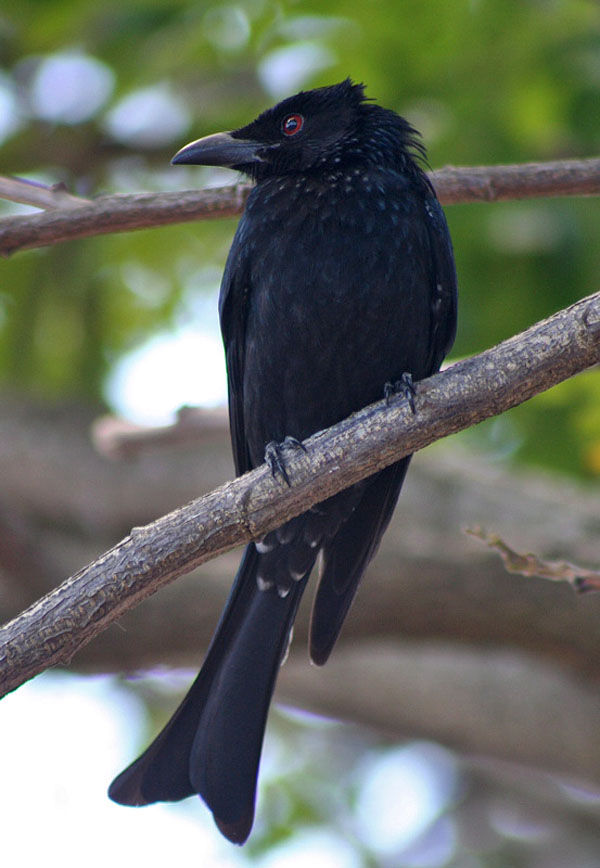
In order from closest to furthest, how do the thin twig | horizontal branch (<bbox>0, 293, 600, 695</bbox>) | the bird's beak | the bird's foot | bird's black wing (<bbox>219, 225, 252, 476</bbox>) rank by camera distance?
horizontal branch (<bbox>0, 293, 600, 695</bbox>) < the bird's foot < the thin twig < bird's black wing (<bbox>219, 225, 252, 476</bbox>) < the bird's beak

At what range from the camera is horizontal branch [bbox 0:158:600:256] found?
2867mm

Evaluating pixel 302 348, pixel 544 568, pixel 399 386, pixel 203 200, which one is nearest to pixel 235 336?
pixel 302 348

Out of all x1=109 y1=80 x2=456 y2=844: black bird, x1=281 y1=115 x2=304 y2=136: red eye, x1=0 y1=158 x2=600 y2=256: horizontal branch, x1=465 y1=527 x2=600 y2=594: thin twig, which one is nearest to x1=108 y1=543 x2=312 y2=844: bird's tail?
x1=109 y1=80 x2=456 y2=844: black bird

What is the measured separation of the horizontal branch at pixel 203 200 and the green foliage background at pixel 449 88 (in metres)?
1.05

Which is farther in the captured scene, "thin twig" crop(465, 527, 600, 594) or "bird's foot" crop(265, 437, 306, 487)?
"thin twig" crop(465, 527, 600, 594)

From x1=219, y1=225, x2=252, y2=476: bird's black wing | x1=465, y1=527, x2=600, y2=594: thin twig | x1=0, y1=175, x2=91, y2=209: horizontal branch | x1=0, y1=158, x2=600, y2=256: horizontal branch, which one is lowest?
x1=465, y1=527, x2=600, y2=594: thin twig

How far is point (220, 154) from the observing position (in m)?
3.40

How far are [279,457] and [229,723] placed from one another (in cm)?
79

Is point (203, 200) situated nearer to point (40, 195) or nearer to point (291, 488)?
point (40, 195)

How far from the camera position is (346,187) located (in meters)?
3.18

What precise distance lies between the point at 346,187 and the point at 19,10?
95.6 inches

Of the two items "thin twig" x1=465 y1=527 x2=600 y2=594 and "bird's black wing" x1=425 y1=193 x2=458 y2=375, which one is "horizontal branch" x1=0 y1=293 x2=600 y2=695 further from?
"bird's black wing" x1=425 y1=193 x2=458 y2=375

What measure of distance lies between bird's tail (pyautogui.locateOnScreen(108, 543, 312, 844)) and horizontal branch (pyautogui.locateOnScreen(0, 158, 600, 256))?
955mm

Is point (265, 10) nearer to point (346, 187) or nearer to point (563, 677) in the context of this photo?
point (346, 187)
